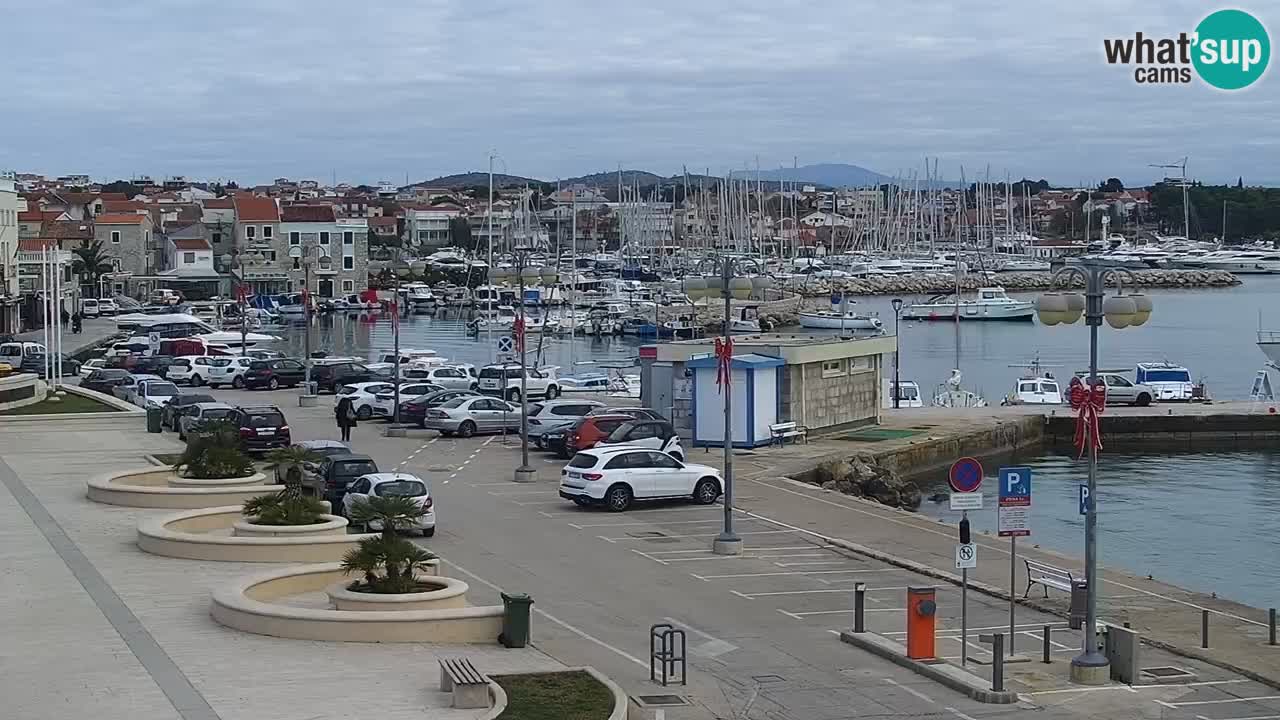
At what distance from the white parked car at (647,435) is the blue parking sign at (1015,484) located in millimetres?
18940

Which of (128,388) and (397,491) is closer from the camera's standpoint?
(397,491)

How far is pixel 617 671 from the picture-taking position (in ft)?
65.3

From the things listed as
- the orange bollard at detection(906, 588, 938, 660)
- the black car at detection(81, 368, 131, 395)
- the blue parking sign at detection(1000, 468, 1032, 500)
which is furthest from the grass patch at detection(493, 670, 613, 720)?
the black car at detection(81, 368, 131, 395)

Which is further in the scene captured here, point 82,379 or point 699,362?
point 82,379

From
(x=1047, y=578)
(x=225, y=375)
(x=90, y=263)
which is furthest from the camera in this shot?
(x=90, y=263)

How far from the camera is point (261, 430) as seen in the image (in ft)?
134

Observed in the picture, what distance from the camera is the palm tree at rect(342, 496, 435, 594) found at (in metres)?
20.7

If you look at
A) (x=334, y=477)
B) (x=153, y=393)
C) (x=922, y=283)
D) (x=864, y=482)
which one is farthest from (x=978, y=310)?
(x=334, y=477)

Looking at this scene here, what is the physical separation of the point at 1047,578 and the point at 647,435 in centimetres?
1607

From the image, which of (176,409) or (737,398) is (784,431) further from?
(176,409)

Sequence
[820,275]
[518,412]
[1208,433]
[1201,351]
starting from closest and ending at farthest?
[518,412]
[1208,433]
[1201,351]
[820,275]

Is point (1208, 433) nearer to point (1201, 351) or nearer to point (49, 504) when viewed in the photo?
point (49, 504)

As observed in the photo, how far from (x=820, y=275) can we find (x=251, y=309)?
7183 cm

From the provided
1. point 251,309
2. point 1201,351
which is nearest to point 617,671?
point 1201,351
